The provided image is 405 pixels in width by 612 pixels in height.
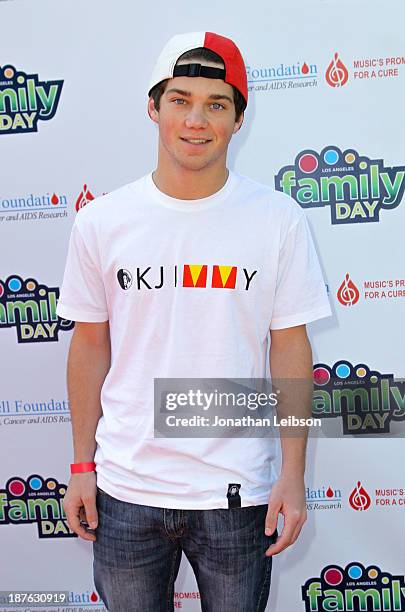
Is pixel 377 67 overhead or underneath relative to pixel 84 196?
overhead

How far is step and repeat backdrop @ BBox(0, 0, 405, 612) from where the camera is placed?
7.57 ft

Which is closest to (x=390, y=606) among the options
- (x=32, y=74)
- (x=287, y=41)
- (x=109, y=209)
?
(x=109, y=209)

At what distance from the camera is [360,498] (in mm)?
2457

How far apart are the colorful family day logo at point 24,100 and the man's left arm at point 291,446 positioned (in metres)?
1.36

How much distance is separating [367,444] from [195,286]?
1291 mm

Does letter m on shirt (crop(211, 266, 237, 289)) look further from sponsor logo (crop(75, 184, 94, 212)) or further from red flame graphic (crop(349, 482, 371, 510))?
red flame graphic (crop(349, 482, 371, 510))

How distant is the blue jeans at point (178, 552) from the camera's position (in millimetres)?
1412

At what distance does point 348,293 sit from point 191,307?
3.63ft

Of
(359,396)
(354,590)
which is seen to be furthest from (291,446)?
(354,590)

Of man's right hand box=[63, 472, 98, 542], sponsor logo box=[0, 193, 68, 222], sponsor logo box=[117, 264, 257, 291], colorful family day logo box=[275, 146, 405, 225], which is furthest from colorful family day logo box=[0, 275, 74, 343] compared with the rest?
sponsor logo box=[117, 264, 257, 291]

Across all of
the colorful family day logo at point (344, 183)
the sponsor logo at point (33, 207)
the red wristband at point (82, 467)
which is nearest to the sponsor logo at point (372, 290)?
the colorful family day logo at point (344, 183)

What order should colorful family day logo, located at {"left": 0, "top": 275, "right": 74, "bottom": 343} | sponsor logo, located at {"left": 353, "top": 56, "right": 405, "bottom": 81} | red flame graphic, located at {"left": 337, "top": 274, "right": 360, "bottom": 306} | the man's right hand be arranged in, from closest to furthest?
the man's right hand
sponsor logo, located at {"left": 353, "top": 56, "right": 405, "bottom": 81}
red flame graphic, located at {"left": 337, "top": 274, "right": 360, "bottom": 306}
colorful family day logo, located at {"left": 0, "top": 275, "right": 74, "bottom": 343}

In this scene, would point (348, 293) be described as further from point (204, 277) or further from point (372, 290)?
point (204, 277)

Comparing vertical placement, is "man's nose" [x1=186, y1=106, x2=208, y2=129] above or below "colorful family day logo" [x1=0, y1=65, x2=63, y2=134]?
below
